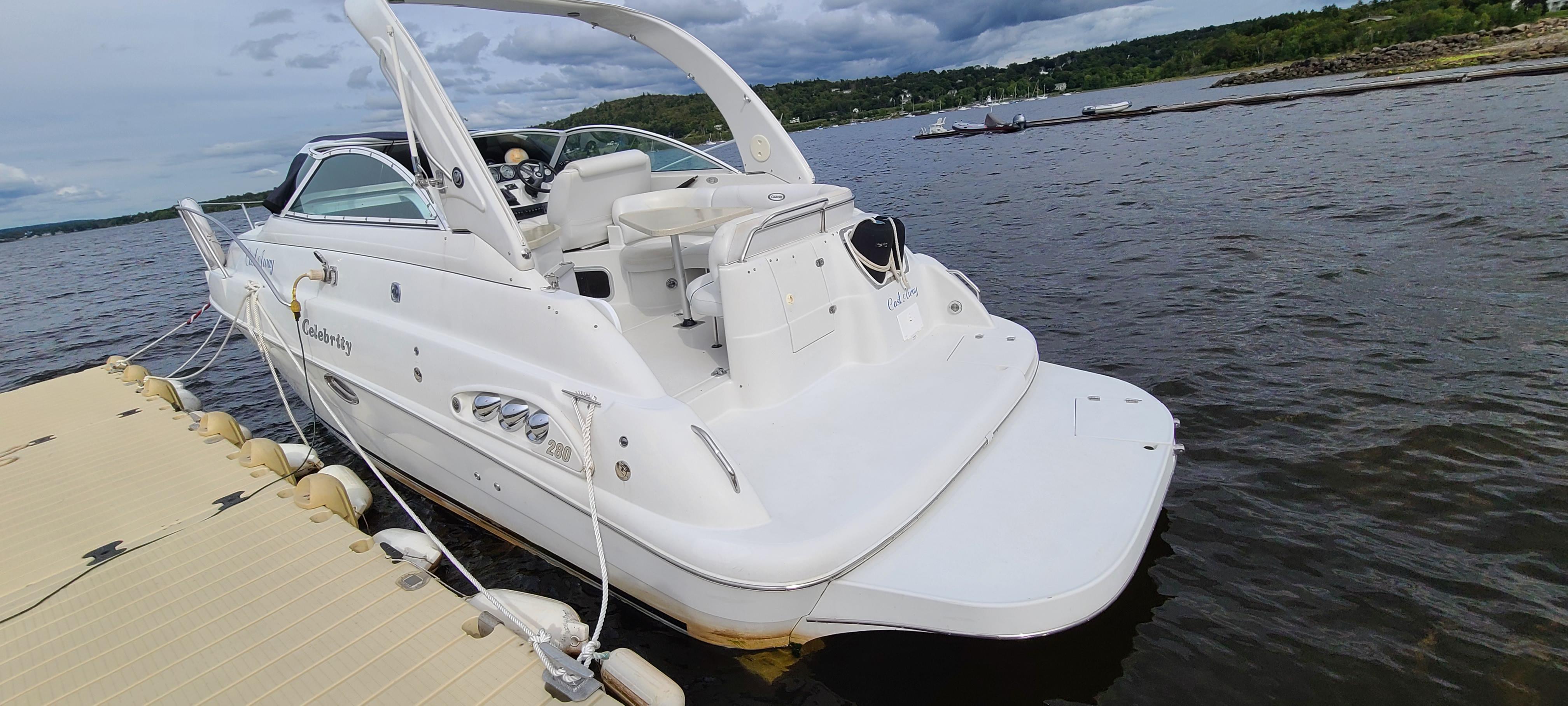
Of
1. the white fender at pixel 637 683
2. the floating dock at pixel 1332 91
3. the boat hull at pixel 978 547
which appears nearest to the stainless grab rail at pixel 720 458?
the boat hull at pixel 978 547

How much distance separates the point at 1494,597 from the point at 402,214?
20.1ft

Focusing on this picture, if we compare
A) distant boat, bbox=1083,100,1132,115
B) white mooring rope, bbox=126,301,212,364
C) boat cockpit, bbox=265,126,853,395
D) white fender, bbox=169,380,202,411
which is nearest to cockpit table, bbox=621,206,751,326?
boat cockpit, bbox=265,126,853,395

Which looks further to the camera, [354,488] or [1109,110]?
[1109,110]

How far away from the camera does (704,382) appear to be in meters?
3.82

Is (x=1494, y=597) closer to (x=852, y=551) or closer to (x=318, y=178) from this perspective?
(x=852, y=551)

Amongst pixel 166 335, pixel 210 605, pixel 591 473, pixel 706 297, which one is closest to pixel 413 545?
pixel 210 605

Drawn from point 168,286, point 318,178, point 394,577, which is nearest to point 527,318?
point 394,577

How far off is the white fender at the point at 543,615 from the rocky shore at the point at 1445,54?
49164 millimetres

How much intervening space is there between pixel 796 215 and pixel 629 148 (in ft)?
8.21

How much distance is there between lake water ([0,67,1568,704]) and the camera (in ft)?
9.94

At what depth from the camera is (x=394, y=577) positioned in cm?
335

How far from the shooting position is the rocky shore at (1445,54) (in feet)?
118

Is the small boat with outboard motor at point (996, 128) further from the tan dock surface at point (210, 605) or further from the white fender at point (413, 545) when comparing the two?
the tan dock surface at point (210, 605)

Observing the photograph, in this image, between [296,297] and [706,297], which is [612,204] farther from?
[296,297]
